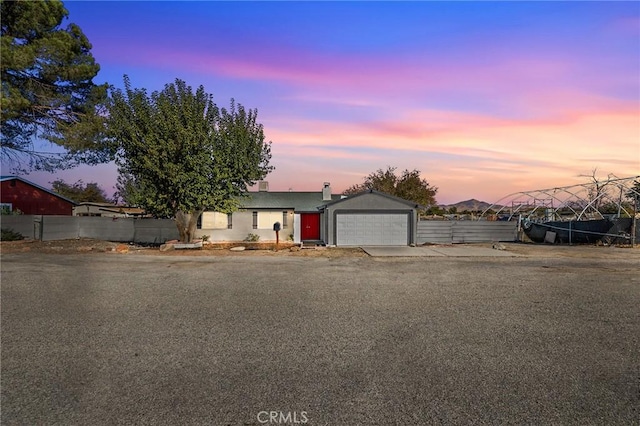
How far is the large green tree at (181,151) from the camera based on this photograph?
69.9ft

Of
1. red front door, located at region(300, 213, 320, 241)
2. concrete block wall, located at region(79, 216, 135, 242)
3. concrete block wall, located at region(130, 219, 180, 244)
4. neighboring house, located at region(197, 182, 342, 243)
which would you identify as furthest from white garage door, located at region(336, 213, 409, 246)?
concrete block wall, located at region(79, 216, 135, 242)

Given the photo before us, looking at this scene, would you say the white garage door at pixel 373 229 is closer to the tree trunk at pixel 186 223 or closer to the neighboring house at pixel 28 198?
the tree trunk at pixel 186 223

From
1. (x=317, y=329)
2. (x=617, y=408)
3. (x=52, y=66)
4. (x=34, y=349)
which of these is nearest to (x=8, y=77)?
(x=52, y=66)

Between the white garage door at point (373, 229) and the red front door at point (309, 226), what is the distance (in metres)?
5.45

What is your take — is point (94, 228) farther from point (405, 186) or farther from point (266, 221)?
point (405, 186)

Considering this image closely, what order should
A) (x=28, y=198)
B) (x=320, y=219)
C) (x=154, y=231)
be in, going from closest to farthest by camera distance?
(x=154, y=231), (x=320, y=219), (x=28, y=198)

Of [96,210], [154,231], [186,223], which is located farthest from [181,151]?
[96,210]

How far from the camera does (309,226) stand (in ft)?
99.3

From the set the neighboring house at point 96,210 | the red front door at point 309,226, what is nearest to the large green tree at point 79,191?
the neighboring house at point 96,210

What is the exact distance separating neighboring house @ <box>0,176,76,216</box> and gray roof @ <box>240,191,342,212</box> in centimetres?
1807

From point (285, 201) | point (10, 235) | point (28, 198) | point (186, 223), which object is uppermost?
point (28, 198)

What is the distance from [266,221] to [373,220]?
869 cm

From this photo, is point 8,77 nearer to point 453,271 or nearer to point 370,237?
point 370,237

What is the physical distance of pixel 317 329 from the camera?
21.2ft
